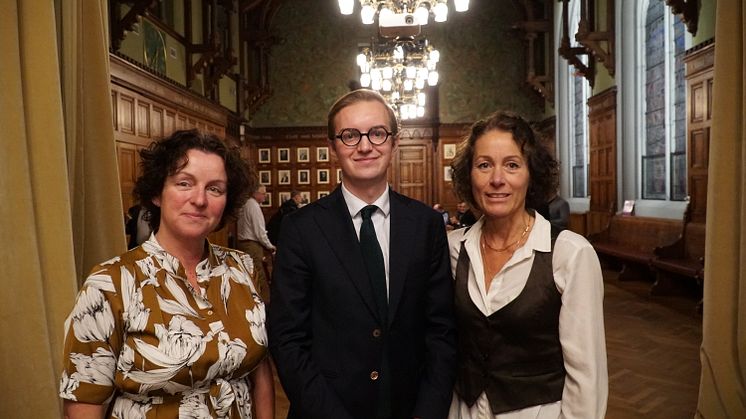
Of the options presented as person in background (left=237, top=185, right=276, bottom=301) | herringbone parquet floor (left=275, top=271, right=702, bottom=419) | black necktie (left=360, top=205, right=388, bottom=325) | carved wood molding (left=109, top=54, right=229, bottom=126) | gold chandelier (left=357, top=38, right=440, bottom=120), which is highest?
gold chandelier (left=357, top=38, right=440, bottom=120)

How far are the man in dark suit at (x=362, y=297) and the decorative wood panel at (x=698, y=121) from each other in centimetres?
694

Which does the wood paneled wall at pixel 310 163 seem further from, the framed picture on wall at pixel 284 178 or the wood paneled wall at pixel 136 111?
the wood paneled wall at pixel 136 111

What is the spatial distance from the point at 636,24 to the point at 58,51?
10360 mm

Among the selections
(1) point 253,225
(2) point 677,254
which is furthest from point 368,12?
(2) point 677,254

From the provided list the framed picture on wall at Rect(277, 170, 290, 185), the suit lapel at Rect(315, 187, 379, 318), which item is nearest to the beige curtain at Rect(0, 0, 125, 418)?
the suit lapel at Rect(315, 187, 379, 318)

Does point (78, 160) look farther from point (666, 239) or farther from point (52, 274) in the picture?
point (666, 239)

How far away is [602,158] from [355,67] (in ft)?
25.6

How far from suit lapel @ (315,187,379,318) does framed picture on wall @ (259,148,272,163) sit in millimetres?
14255

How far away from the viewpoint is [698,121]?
7.54 metres

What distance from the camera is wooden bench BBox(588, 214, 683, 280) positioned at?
8.27m

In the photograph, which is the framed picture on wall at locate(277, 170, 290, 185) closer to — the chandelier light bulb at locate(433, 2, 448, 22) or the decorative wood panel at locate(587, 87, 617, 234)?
the decorative wood panel at locate(587, 87, 617, 234)

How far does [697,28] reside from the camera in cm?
755

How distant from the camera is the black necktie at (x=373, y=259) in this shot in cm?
182

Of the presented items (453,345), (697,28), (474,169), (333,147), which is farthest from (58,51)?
(697,28)
